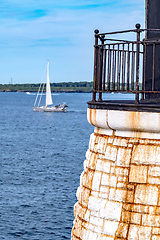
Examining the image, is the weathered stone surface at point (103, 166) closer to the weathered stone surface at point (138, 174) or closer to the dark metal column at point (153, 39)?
the weathered stone surface at point (138, 174)

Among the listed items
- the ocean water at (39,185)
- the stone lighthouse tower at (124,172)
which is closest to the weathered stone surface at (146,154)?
the stone lighthouse tower at (124,172)

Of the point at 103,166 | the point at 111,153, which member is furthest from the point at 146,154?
the point at 103,166

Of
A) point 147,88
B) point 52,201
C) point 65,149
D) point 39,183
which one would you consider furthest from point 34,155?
point 147,88

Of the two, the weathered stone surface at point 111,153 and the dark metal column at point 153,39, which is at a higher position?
the dark metal column at point 153,39

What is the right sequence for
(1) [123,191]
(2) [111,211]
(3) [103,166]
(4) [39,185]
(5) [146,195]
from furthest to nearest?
1. (4) [39,185]
2. (3) [103,166]
3. (2) [111,211]
4. (1) [123,191]
5. (5) [146,195]

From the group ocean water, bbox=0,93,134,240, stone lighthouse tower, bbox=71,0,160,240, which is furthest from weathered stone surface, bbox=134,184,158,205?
ocean water, bbox=0,93,134,240

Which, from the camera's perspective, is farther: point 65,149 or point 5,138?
point 5,138

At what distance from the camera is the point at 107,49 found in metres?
7.49

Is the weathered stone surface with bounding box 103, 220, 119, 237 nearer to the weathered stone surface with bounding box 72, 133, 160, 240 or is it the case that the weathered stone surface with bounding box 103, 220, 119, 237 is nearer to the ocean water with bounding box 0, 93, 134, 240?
the weathered stone surface with bounding box 72, 133, 160, 240

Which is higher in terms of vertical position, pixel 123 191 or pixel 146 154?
pixel 146 154

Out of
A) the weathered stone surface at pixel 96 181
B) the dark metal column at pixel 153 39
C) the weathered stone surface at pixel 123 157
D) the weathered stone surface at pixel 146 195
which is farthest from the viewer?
the dark metal column at pixel 153 39

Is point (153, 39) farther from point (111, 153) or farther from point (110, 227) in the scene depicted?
point (110, 227)

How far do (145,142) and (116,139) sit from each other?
19.0 inches

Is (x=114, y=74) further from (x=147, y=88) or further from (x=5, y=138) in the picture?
(x=5, y=138)
